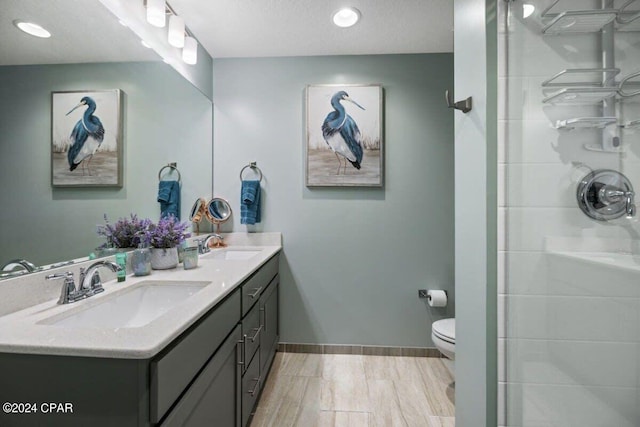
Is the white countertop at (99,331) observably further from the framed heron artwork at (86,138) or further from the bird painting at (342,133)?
the bird painting at (342,133)

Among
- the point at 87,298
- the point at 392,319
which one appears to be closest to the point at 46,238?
the point at 87,298

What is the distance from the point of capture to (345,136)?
2305mm

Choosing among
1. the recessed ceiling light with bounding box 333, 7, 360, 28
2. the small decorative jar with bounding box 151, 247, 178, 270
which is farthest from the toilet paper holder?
the recessed ceiling light with bounding box 333, 7, 360, 28

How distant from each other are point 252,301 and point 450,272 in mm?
1599

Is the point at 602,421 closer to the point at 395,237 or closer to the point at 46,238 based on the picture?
the point at 395,237

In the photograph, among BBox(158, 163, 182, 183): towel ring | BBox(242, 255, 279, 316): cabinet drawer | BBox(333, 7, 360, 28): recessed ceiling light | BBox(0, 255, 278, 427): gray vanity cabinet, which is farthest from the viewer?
BBox(333, 7, 360, 28): recessed ceiling light

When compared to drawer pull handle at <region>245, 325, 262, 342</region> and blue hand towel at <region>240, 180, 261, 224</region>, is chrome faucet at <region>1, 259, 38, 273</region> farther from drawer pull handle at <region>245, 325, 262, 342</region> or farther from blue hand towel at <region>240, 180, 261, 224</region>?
blue hand towel at <region>240, 180, 261, 224</region>

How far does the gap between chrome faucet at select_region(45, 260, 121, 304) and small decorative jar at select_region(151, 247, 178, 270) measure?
33 centimetres

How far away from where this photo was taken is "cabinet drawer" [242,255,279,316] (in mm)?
1424

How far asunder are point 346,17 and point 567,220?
176cm

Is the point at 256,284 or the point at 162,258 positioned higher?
the point at 162,258

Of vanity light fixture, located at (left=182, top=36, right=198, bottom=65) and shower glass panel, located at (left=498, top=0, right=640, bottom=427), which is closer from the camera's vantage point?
shower glass panel, located at (left=498, top=0, right=640, bottom=427)

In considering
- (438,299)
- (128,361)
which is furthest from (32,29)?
(438,299)

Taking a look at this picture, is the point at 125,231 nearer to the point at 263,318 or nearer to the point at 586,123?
the point at 263,318
